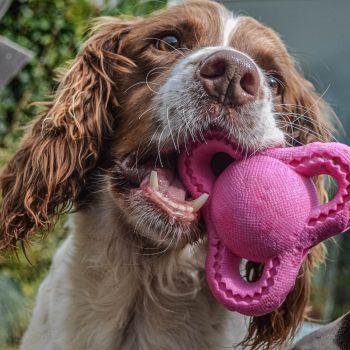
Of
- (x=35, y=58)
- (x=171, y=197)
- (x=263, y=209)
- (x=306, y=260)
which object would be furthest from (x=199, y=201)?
(x=35, y=58)

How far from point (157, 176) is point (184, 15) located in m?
0.67

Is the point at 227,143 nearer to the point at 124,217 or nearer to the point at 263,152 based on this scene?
the point at 263,152

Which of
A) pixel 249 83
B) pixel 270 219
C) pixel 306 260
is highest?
pixel 249 83

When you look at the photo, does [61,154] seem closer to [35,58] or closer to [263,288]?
[263,288]

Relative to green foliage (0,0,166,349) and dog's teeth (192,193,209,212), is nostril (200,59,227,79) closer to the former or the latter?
dog's teeth (192,193,209,212)

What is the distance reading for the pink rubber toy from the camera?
1.81m

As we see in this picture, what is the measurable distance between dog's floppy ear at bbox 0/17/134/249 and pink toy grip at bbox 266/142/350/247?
2.37ft

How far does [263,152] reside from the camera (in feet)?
6.63

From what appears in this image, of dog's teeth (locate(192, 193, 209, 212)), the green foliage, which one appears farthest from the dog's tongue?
the green foliage

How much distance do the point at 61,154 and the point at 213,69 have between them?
2.22 feet

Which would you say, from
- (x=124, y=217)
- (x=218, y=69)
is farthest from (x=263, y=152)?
(x=124, y=217)

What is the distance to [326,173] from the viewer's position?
190cm

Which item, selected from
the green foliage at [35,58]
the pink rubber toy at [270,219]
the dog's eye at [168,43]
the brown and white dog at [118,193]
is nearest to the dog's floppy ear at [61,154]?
the brown and white dog at [118,193]

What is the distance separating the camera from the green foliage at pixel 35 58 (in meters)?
4.52
